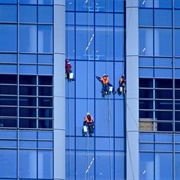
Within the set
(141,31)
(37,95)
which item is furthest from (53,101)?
(141,31)

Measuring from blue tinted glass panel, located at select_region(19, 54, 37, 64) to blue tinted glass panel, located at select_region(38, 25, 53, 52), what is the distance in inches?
26.2

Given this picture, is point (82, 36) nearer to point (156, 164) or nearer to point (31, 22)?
point (31, 22)

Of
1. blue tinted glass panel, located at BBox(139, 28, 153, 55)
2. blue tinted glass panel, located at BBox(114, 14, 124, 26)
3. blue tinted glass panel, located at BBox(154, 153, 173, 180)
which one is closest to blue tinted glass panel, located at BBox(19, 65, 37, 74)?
blue tinted glass panel, located at BBox(114, 14, 124, 26)

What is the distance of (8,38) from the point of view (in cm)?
7894

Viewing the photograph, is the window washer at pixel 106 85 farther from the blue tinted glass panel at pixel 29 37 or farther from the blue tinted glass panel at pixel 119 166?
the blue tinted glass panel at pixel 29 37

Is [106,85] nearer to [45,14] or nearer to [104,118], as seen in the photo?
[104,118]

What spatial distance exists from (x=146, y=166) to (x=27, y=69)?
8349mm

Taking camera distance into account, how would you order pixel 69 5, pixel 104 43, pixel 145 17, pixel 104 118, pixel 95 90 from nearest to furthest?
pixel 104 118
pixel 95 90
pixel 104 43
pixel 145 17
pixel 69 5

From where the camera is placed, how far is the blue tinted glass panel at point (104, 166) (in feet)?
258

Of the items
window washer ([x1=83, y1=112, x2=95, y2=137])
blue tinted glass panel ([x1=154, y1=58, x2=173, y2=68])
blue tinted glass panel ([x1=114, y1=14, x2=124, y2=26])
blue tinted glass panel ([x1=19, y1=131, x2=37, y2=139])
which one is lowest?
blue tinted glass panel ([x1=19, y1=131, x2=37, y2=139])

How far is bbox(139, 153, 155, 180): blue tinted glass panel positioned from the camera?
257 ft

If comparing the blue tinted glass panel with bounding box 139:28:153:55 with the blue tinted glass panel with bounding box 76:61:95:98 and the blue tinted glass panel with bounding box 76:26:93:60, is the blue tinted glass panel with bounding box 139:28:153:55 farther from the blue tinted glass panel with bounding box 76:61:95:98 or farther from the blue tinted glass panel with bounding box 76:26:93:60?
the blue tinted glass panel with bounding box 76:61:95:98

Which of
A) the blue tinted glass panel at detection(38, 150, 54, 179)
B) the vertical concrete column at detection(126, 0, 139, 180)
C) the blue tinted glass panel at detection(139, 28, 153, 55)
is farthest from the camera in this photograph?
the blue tinted glass panel at detection(139, 28, 153, 55)

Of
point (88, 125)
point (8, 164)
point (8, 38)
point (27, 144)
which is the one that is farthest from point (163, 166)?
point (8, 38)
